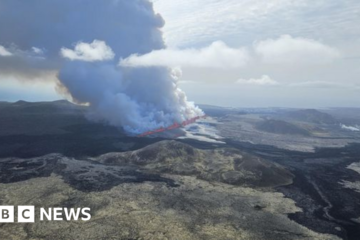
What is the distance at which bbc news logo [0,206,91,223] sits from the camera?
45.1 meters

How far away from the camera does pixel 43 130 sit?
123 metres

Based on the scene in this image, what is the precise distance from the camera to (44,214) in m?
47.2

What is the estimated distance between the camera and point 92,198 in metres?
55.2

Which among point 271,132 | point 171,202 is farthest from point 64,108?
point 171,202

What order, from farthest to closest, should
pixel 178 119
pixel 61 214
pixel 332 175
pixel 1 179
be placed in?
pixel 178 119, pixel 332 175, pixel 1 179, pixel 61 214

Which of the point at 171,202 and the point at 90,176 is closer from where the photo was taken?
the point at 171,202

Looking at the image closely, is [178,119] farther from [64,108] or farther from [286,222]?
[286,222]

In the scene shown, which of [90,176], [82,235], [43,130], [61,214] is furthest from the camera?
[43,130]

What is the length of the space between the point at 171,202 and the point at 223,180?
20.7m

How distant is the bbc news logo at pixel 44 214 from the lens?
45.1 metres

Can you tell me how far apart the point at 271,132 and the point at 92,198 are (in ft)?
488

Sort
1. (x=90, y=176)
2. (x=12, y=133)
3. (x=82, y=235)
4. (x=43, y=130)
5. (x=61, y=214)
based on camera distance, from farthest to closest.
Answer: (x=43, y=130) < (x=12, y=133) < (x=90, y=176) < (x=61, y=214) < (x=82, y=235)

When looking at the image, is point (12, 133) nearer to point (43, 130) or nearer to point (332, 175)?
point (43, 130)

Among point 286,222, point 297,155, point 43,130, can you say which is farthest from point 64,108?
point 286,222
